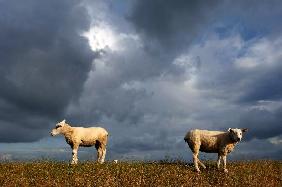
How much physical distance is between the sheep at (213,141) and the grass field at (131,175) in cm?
99

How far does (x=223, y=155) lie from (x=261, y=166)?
290 cm

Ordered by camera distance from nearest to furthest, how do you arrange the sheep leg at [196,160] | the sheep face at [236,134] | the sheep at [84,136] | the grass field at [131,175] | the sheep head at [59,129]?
the grass field at [131,175]
the sheep leg at [196,160]
the sheep face at [236,134]
the sheep at [84,136]
the sheep head at [59,129]

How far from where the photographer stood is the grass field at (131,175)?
73.8ft

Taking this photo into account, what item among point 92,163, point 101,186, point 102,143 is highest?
point 102,143

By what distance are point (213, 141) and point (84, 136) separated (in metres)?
9.54

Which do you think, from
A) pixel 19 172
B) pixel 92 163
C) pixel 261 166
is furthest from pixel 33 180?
pixel 261 166

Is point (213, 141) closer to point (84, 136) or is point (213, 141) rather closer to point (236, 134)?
point (236, 134)

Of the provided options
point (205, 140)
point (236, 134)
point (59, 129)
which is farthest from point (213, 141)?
point (59, 129)

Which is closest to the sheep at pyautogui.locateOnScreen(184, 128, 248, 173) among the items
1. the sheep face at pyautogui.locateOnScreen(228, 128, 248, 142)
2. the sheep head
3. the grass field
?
the sheep face at pyautogui.locateOnScreen(228, 128, 248, 142)

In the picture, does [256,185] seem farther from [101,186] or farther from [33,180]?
[33,180]

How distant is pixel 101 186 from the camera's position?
21.6m

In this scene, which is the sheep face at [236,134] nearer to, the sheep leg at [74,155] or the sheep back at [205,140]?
the sheep back at [205,140]

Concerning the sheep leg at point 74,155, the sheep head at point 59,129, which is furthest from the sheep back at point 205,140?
the sheep head at point 59,129

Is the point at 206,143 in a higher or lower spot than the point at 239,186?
higher
